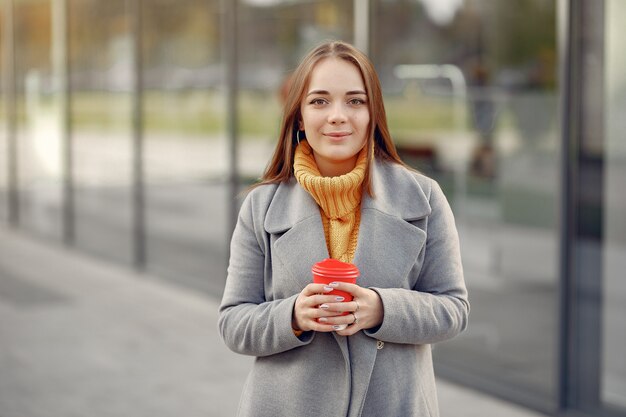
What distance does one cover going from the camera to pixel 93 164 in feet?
40.5

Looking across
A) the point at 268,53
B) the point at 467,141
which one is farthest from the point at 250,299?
the point at 268,53

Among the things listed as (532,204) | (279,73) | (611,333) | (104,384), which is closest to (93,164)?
(279,73)

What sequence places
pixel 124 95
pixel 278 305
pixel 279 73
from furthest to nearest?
pixel 124 95, pixel 279 73, pixel 278 305

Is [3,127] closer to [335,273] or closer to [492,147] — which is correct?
[492,147]

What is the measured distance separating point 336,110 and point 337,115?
0.02 metres

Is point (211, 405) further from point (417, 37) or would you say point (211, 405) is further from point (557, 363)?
point (417, 37)

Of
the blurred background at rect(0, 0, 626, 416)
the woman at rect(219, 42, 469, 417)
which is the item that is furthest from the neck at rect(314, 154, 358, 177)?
the blurred background at rect(0, 0, 626, 416)

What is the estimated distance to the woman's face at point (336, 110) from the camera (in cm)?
262

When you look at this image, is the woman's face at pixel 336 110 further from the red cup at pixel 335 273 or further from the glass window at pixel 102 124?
the glass window at pixel 102 124

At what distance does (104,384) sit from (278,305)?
14.1 ft

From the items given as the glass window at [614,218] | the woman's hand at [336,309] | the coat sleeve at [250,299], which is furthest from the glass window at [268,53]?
the woman's hand at [336,309]

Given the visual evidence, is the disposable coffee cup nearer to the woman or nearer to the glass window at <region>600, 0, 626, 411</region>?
the woman

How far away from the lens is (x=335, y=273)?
2.42m

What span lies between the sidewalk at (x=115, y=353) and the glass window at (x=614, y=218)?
22.7 inches
